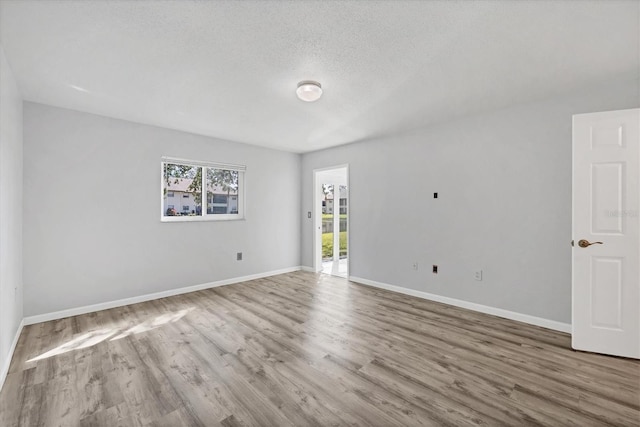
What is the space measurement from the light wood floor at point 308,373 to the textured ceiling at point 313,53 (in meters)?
2.51

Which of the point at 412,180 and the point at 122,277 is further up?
the point at 412,180

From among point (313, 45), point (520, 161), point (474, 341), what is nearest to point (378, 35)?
point (313, 45)

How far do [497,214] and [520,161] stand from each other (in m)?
0.66

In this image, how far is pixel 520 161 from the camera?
327cm

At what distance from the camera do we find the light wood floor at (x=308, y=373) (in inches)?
69.9

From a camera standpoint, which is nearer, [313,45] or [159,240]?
[313,45]

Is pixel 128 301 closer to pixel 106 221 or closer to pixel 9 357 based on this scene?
pixel 106 221

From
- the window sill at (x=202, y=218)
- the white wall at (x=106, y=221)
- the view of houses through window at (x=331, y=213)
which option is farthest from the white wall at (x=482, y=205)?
the white wall at (x=106, y=221)

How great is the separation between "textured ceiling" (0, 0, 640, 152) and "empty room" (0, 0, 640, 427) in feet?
0.06

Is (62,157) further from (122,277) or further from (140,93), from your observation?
(122,277)

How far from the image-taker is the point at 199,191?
473 cm

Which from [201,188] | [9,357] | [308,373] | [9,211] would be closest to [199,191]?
[201,188]

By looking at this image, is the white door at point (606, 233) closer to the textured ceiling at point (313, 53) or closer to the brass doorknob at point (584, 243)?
the brass doorknob at point (584, 243)

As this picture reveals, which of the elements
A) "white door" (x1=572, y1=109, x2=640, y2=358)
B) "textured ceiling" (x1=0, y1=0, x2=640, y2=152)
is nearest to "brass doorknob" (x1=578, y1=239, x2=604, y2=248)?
"white door" (x1=572, y1=109, x2=640, y2=358)
